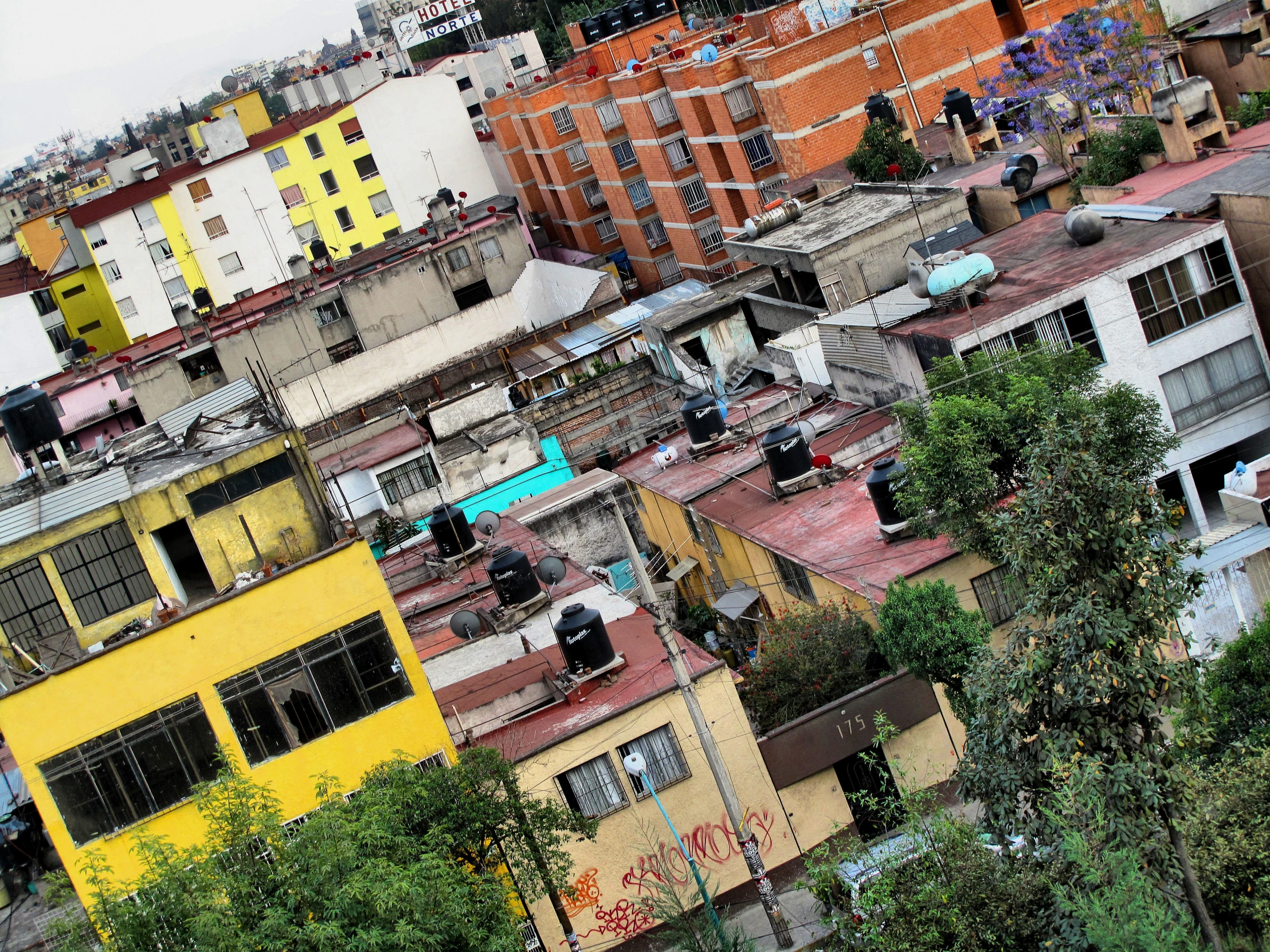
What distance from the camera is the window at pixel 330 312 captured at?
57.1 meters

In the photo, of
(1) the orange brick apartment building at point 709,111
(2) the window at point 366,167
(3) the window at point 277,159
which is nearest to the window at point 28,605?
(1) the orange brick apartment building at point 709,111

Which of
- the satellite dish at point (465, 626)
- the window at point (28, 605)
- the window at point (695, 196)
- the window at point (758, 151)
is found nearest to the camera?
the window at point (28, 605)

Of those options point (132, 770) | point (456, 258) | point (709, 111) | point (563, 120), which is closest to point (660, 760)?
point (132, 770)

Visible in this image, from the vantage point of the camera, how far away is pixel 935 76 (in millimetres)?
52875

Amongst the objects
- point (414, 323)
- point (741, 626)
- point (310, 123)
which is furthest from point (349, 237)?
point (741, 626)

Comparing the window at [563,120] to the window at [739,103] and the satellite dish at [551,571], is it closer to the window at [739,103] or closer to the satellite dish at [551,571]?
the window at [739,103]

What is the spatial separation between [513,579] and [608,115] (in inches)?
1875

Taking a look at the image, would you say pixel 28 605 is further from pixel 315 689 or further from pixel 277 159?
pixel 277 159

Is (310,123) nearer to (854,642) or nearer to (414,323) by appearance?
(414,323)

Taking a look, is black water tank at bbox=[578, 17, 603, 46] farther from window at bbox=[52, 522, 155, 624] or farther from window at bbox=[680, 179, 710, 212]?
window at bbox=[52, 522, 155, 624]

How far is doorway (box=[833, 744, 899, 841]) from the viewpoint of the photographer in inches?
961

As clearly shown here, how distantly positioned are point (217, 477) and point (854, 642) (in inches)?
502

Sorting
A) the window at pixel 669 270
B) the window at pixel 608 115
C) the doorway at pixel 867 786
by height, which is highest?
the window at pixel 608 115

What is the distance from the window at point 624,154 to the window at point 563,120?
6478 millimetres
